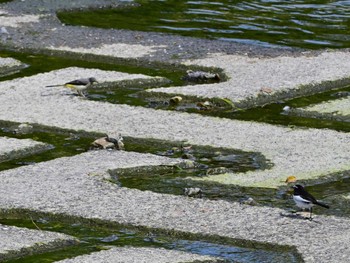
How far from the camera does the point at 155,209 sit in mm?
5566

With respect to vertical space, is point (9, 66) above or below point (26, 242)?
below

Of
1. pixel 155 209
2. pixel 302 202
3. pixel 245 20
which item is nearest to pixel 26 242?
pixel 155 209

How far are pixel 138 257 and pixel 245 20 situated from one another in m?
6.39

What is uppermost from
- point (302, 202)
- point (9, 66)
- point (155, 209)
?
point (302, 202)

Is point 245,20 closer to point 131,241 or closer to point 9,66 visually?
point 9,66

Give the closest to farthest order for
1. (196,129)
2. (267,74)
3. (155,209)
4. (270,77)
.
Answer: (155,209) → (196,129) → (270,77) → (267,74)

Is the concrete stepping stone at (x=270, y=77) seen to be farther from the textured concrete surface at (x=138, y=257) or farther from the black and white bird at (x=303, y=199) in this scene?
the textured concrete surface at (x=138, y=257)

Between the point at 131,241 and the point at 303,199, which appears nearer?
the point at 131,241

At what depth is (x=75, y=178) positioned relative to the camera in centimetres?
607

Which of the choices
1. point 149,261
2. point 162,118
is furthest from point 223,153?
point 149,261

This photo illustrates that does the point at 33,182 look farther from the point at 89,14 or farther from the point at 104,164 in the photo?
the point at 89,14

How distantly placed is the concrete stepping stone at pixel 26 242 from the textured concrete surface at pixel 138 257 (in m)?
0.22

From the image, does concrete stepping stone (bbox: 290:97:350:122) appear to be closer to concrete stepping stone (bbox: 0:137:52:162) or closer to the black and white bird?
concrete stepping stone (bbox: 0:137:52:162)

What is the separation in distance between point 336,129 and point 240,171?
3.86 ft
